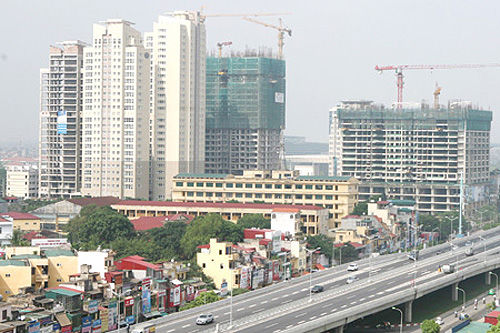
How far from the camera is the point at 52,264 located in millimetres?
99375

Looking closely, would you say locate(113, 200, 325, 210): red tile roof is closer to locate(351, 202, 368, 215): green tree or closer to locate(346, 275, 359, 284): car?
locate(351, 202, 368, 215): green tree

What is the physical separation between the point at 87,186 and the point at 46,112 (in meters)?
16.4

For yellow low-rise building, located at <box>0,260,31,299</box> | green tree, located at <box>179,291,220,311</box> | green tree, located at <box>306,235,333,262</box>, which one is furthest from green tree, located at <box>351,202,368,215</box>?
yellow low-rise building, located at <box>0,260,31,299</box>

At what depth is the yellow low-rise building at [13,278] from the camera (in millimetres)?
92188

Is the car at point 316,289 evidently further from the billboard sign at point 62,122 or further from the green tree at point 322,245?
the billboard sign at point 62,122

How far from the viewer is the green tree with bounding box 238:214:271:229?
5812 inches

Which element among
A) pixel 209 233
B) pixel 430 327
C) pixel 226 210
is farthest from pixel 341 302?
pixel 226 210

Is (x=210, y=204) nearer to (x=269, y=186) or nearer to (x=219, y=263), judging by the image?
(x=269, y=186)

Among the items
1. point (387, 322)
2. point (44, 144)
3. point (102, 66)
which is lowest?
point (387, 322)

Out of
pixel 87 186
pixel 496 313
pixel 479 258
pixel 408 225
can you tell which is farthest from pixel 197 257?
pixel 87 186

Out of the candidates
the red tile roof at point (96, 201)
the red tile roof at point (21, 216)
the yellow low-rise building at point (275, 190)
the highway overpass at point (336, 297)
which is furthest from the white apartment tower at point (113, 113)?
the highway overpass at point (336, 297)

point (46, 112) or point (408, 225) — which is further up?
point (46, 112)

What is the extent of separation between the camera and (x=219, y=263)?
109438 mm

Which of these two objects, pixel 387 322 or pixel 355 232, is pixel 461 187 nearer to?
pixel 355 232
